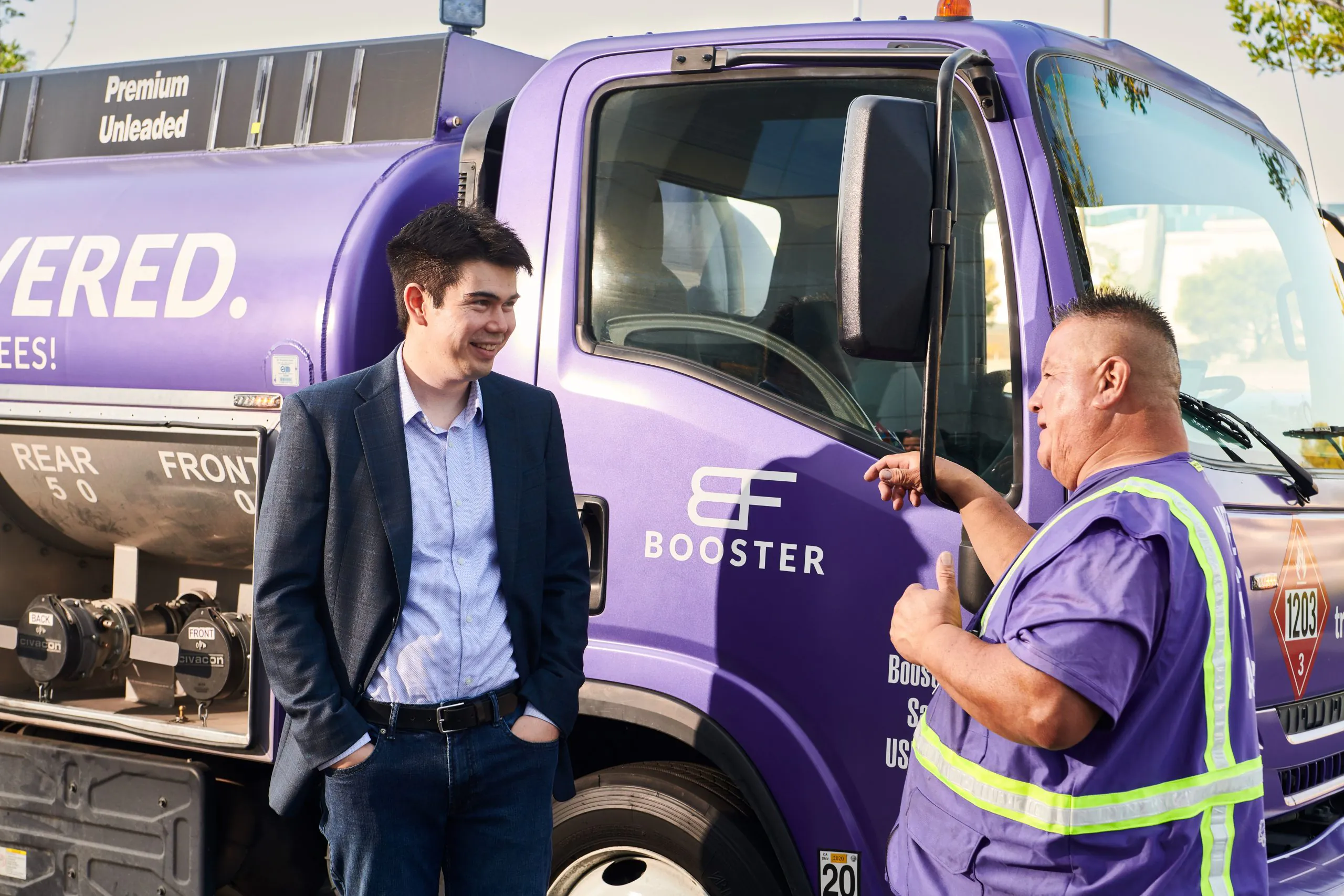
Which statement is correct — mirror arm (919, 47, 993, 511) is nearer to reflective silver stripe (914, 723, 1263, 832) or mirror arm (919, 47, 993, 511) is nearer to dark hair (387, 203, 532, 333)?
reflective silver stripe (914, 723, 1263, 832)

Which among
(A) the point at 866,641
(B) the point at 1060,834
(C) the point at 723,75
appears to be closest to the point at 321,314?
(C) the point at 723,75

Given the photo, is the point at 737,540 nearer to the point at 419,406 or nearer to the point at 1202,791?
the point at 419,406

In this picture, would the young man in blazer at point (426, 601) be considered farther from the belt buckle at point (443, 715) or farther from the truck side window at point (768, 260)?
the truck side window at point (768, 260)

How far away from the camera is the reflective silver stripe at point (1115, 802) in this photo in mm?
1822

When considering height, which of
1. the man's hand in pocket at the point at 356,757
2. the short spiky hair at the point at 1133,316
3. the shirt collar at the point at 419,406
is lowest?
the man's hand in pocket at the point at 356,757

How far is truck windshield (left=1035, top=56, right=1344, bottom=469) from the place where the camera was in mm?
2832

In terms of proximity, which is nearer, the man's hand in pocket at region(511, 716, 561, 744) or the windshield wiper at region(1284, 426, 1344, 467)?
the man's hand in pocket at region(511, 716, 561, 744)

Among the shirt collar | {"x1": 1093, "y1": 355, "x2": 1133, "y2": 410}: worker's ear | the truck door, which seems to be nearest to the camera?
{"x1": 1093, "y1": 355, "x2": 1133, "y2": 410}: worker's ear

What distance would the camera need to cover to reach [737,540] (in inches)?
112

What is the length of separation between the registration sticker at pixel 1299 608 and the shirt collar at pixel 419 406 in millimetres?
1724

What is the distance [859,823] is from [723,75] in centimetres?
173

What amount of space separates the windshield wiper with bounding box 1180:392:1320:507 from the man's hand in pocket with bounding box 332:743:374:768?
1.83 metres

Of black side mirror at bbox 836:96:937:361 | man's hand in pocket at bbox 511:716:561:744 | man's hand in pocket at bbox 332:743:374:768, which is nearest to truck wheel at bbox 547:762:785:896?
man's hand in pocket at bbox 511:716:561:744

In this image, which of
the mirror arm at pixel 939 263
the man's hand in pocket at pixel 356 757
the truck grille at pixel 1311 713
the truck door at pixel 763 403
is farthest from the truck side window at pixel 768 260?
the man's hand in pocket at pixel 356 757
